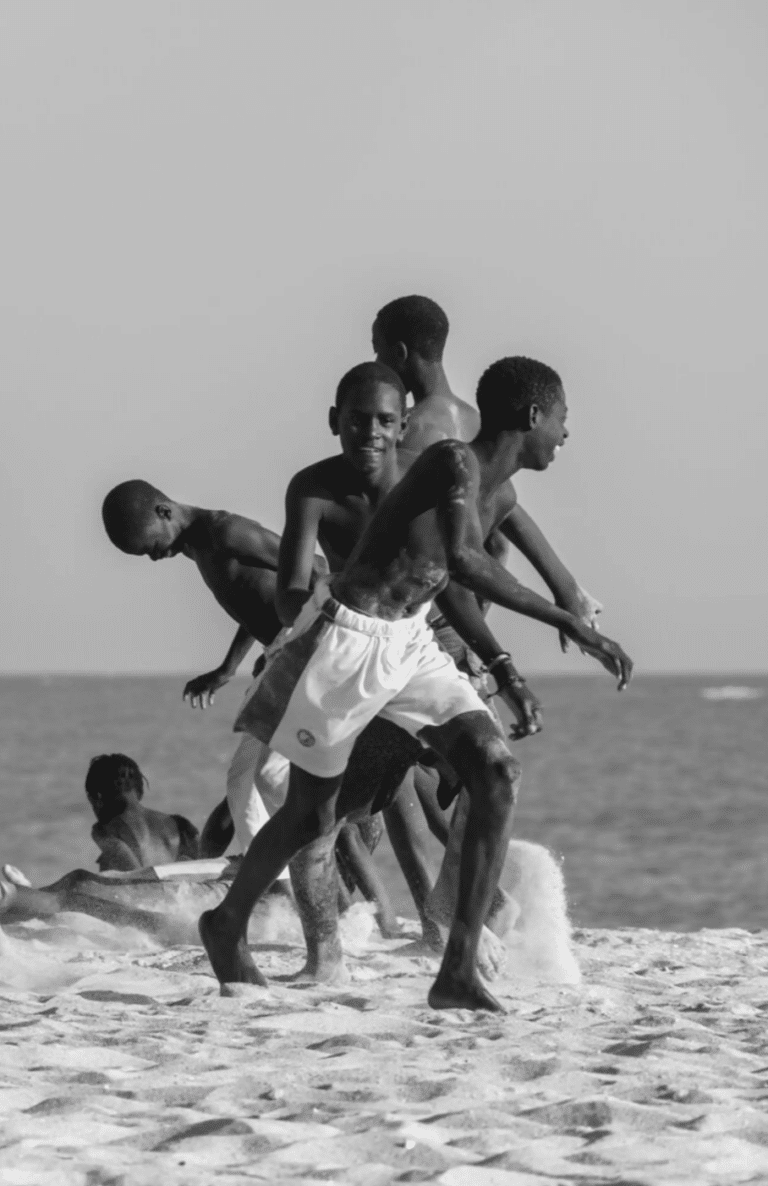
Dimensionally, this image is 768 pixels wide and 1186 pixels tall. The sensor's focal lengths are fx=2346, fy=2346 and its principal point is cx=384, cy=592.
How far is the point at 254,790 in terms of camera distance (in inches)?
302

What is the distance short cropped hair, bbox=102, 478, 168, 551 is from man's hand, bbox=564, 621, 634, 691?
2.10 metres

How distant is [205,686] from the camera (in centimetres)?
809

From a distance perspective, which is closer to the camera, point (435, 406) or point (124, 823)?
point (435, 406)

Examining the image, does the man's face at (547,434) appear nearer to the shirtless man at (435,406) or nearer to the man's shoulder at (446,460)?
the shirtless man at (435,406)

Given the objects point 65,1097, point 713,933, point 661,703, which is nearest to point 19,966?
point 65,1097

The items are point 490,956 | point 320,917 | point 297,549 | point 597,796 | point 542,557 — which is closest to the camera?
point 297,549

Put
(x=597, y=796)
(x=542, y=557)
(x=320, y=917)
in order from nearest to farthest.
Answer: (x=320, y=917) < (x=542, y=557) < (x=597, y=796)

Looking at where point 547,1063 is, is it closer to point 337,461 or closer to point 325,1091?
point 325,1091

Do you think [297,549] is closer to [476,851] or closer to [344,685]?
[344,685]

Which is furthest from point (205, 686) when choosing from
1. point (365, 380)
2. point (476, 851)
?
point (476, 851)

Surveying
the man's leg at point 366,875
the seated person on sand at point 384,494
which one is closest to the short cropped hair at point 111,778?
the man's leg at point 366,875

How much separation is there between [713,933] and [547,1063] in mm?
4153

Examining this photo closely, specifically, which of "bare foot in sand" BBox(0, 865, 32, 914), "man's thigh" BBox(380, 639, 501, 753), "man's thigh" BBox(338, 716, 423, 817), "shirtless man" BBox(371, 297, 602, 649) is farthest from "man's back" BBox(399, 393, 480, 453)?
"bare foot in sand" BBox(0, 865, 32, 914)

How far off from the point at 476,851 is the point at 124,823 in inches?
138
